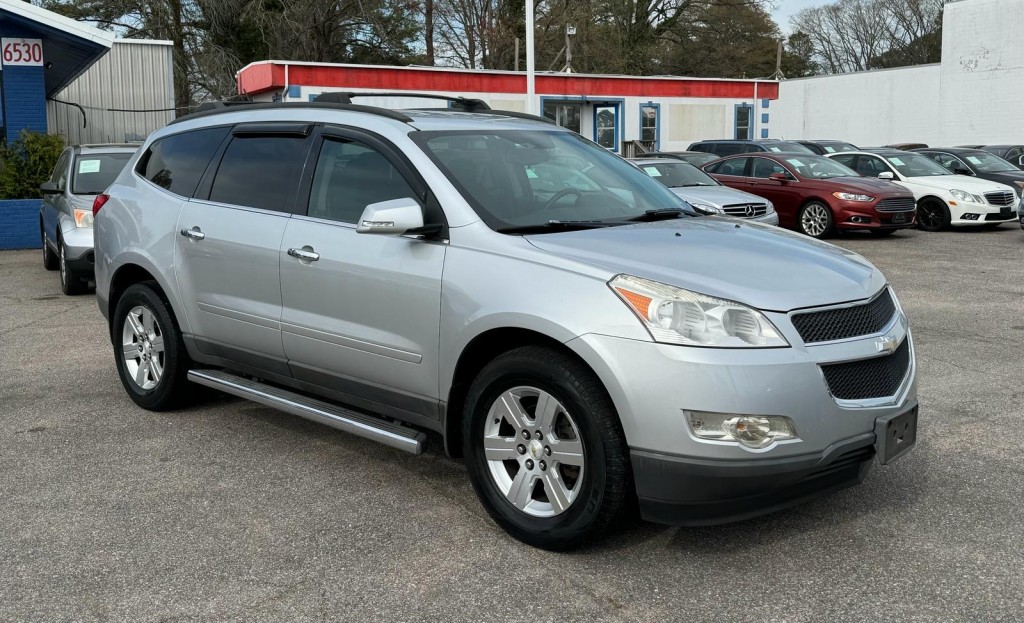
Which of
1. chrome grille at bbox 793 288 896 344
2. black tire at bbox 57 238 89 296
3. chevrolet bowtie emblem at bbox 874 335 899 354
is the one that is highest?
chrome grille at bbox 793 288 896 344

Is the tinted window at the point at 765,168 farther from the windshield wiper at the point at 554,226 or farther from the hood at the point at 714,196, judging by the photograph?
the windshield wiper at the point at 554,226

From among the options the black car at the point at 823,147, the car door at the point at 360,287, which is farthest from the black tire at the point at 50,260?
the black car at the point at 823,147

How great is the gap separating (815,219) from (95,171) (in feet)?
36.4

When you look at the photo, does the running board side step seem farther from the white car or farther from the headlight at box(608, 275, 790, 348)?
the white car

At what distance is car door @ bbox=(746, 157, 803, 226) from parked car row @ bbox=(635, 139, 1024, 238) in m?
0.02

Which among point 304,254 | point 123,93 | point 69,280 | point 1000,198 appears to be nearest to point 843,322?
point 304,254

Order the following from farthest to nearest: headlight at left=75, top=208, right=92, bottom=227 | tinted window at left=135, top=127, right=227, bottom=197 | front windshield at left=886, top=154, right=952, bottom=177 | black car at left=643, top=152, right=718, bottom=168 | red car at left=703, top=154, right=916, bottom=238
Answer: black car at left=643, top=152, right=718, bottom=168, front windshield at left=886, top=154, right=952, bottom=177, red car at left=703, top=154, right=916, bottom=238, headlight at left=75, top=208, right=92, bottom=227, tinted window at left=135, top=127, right=227, bottom=197

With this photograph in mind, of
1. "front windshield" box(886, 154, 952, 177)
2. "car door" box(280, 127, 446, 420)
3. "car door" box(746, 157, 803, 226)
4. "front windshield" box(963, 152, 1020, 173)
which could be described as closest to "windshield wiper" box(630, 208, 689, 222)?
"car door" box(280, 127, 446, 420)

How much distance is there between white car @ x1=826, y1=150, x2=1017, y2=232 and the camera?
1717cm

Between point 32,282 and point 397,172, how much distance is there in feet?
30.5

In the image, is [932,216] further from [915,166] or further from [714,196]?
[714,196]

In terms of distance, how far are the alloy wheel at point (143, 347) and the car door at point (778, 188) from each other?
1295cm

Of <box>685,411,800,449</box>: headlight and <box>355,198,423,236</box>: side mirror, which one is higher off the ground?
<box>355,198,423,236</box>: side mirror

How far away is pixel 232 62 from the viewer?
35156 millimetres
